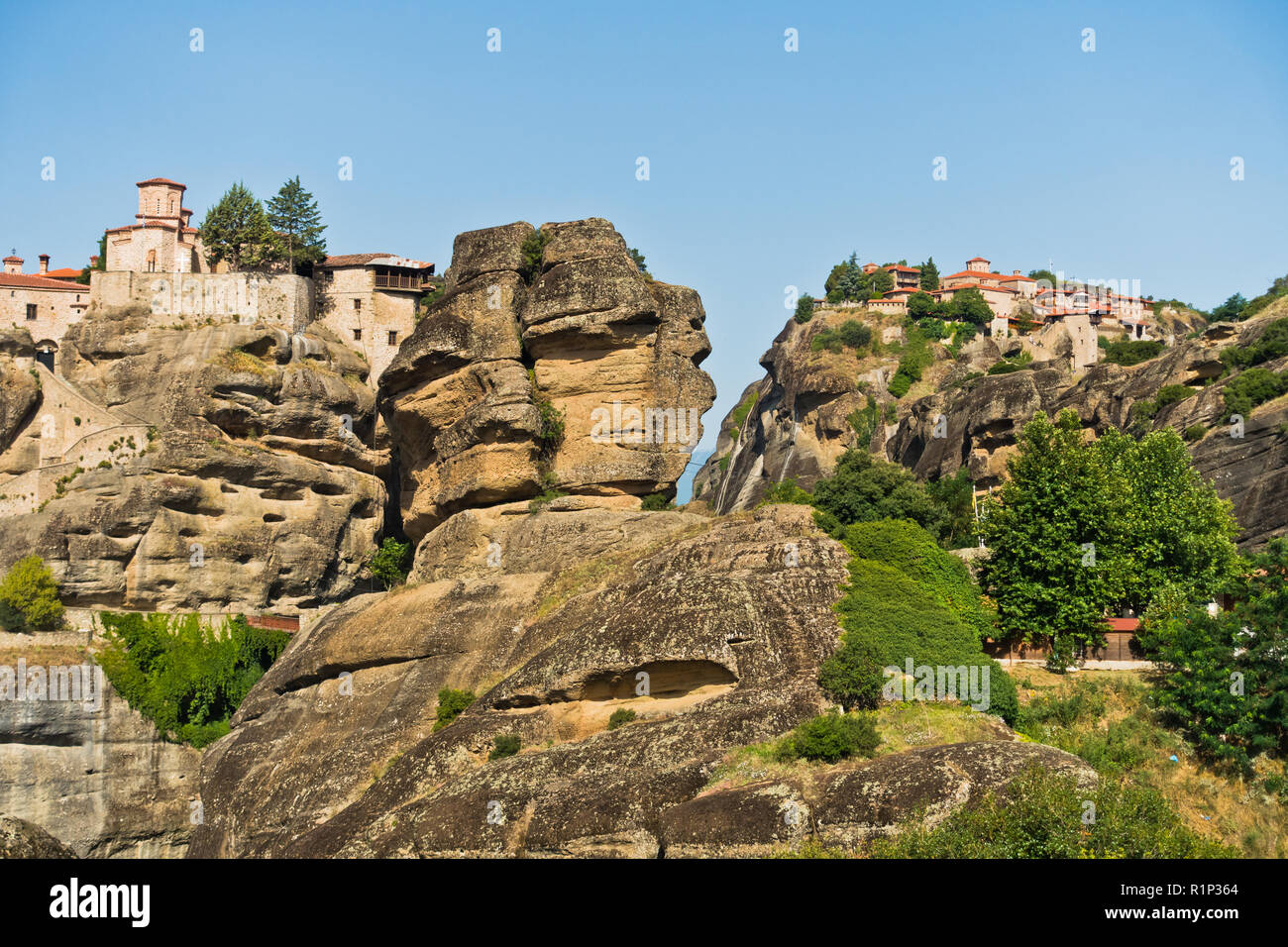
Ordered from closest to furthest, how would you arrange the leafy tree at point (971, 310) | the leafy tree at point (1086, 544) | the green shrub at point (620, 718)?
1. the green shrub at point (620, 718)
2. the leafy tree at point (1086, 544)
3. the leafy tree at point (971, 310)

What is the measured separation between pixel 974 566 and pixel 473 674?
16.8 metres

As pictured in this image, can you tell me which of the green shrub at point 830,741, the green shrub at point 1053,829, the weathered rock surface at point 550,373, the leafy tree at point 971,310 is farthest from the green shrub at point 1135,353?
the green shrub at point 1053,829

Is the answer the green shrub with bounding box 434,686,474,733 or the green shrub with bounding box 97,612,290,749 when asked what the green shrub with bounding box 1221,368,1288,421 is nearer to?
the green shrub with bounding box 434,686,474,733

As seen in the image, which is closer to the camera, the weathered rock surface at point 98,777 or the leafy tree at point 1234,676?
the leafy tree at point 1234,676

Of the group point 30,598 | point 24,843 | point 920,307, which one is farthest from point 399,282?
point 920,307

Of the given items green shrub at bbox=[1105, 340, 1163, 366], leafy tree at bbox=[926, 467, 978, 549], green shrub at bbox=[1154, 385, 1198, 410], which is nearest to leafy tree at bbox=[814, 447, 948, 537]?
leafy tree at bbox=[926, 467, 978, 549]

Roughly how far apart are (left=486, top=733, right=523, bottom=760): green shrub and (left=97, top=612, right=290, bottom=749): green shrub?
25082 mm

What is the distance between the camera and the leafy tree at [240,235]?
229ft

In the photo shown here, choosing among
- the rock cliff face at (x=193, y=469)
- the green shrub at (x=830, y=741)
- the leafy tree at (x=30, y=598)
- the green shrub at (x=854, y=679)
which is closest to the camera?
the green shrub at (x=830, y=741)

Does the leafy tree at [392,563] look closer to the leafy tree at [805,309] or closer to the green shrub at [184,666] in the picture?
the green shrub at [184,666]

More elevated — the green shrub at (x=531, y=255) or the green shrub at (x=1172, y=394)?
the green shrub at (x=531, y=255)

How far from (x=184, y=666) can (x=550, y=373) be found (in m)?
20.2

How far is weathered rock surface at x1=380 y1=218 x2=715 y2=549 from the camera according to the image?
47188 mm

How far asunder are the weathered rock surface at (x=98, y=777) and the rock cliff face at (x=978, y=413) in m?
44.4
